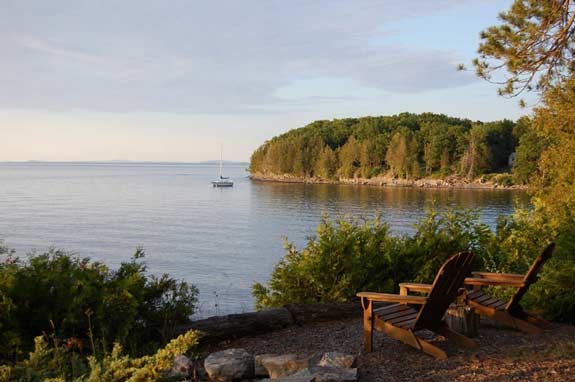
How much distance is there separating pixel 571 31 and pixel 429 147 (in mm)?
101191

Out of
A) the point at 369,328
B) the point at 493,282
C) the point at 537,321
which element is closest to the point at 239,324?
the point at 369,328

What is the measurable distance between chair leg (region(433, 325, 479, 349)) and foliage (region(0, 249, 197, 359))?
2755mm

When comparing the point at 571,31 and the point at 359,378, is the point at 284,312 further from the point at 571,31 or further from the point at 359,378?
the point at 571,31

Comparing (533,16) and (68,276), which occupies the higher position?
(533,16)

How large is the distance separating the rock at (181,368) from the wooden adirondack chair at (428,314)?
68.3 inches

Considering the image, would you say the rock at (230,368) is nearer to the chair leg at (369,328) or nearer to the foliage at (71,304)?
the foliage at (71,304)

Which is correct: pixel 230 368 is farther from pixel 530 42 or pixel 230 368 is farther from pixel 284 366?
pixel 530 42

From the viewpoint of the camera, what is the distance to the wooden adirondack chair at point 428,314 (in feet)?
16.2

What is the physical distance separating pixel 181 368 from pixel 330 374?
126cm

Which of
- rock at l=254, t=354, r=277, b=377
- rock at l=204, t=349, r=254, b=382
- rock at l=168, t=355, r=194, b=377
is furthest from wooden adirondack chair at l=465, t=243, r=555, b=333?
rock at l=168, t=355, r=194, b=377

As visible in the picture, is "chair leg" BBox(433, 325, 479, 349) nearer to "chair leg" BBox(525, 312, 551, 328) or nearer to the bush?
"chair leg" BBox(525, 312, 551, 328)

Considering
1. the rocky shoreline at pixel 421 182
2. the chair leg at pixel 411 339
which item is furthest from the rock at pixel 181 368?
the rocky shoreline at pixel 421 182

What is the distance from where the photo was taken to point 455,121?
422ft

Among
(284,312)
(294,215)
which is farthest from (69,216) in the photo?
(284,312)
